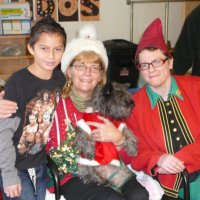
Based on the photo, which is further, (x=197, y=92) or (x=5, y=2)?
(x=5, y=2)

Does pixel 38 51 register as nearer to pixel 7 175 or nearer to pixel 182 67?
pixel 7 175

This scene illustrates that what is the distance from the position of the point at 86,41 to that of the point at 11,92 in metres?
0.50

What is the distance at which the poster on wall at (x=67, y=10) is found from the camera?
15.5 feet

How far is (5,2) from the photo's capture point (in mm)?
4383

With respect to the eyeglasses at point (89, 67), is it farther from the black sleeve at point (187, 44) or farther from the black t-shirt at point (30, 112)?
the black sleeve at point (187, 44)

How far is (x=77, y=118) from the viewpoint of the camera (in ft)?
5.84

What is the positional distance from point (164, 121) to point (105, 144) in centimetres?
33

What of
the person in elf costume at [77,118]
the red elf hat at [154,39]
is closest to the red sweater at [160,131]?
the person in elf costume at [77,118]

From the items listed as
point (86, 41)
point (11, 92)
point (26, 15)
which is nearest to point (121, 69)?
point (26, 15)

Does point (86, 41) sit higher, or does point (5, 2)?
point (5, 2)

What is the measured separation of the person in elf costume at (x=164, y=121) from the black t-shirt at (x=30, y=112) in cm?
48

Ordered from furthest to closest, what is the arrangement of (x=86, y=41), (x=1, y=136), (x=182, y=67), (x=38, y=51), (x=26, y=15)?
(x=26, y=15)
(x=182, y=67)
(x=86, y=41)
(x=38, y=51)
(x=1, y=136)

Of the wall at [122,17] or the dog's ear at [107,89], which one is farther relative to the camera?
the wall at [122,17]

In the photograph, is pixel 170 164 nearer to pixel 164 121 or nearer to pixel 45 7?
pixel 164 121
